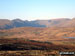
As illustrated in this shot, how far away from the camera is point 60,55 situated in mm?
57906

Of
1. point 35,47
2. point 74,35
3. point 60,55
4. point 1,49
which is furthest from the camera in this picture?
point 74,35

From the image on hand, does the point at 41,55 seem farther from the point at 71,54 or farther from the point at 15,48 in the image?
the point at 15,48

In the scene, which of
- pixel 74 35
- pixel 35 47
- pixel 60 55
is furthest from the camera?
pixel 74 35

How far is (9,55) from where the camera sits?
198 ft

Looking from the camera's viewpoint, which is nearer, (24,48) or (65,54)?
(65,54)

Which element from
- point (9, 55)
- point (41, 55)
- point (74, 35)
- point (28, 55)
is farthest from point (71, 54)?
point (74, 35)

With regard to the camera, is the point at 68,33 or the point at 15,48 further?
the point at 68,33

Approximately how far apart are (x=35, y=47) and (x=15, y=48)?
384 inches

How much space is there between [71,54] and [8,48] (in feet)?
99.9

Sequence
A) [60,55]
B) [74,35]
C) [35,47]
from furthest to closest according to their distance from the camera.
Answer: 1. [74,35]
2. [35,47]
3. [60,55]

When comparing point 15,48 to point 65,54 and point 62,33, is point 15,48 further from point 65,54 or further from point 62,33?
point 62,33

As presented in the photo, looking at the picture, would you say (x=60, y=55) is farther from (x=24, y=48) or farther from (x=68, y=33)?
(x=68, y=33)

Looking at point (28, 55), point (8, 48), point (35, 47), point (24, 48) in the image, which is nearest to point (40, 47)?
point (35, 47)

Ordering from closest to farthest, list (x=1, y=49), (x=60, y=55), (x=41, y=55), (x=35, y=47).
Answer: (x=60, y=55) → (x=41, y=55) → (x=1, y=49) → (x=35, y=47)
